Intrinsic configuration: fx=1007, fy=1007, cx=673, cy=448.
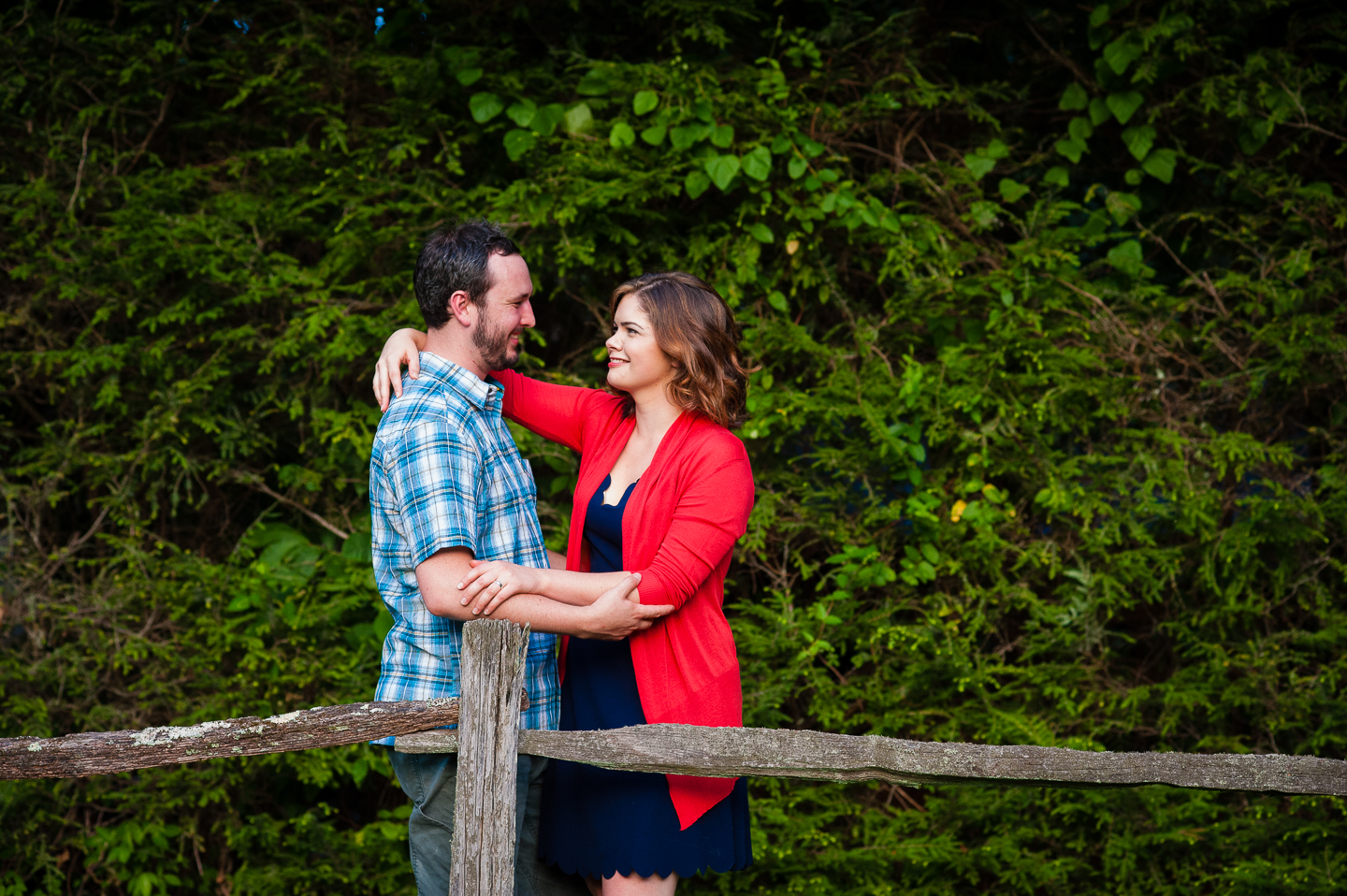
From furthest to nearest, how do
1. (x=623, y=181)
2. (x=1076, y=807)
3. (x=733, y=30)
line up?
(x=733, y=30), (x=623, y=181), (x=1076, y=807)

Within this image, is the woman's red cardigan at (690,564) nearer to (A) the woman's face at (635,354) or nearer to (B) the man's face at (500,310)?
(A) the woman's face at (635,354)

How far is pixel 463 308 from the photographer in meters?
2.52

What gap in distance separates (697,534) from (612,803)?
719 millimetres

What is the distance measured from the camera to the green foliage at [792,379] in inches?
159

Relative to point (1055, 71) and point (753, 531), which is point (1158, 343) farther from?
point (753, 531)

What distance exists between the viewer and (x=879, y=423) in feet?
13.4

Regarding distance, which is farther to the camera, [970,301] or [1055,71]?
[1055,71]

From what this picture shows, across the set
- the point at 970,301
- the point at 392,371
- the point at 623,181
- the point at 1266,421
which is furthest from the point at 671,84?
the point at 1266,421

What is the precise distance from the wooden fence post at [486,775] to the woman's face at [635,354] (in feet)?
2.34

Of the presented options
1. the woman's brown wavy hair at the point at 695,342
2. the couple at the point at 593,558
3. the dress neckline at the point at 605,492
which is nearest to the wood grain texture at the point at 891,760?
the couple at the point at 593,558

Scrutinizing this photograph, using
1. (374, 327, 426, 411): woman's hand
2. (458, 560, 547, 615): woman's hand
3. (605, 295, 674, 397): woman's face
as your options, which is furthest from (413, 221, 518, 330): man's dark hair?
(458, 560, 547, 615): woman's hand

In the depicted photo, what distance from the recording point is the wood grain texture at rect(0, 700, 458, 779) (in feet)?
7.60

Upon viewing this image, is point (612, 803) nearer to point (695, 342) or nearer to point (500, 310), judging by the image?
point (695, 342)

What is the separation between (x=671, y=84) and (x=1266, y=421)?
116 inches
